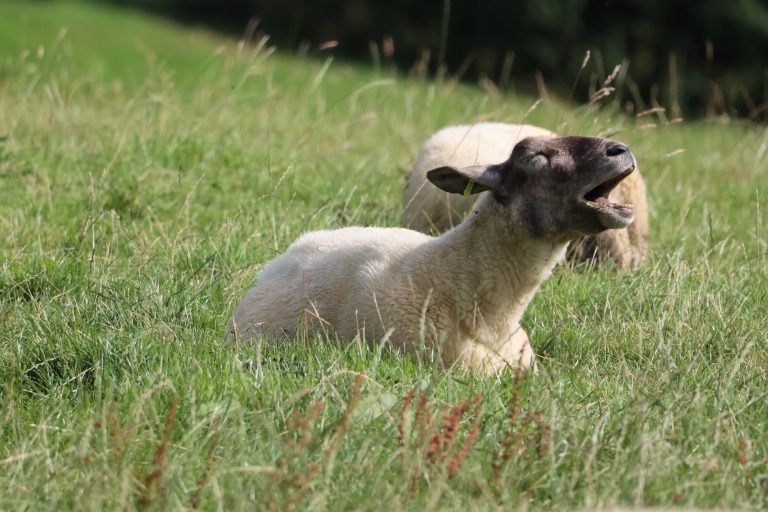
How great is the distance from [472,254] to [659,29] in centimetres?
1940

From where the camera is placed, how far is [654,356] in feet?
15.8

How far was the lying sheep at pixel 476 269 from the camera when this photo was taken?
16.4ft

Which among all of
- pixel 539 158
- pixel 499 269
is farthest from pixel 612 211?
pixel 499 269

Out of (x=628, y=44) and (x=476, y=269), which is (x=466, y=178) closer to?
(x=476, y=269)

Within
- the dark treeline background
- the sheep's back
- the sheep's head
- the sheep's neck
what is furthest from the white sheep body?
the dark treeline background

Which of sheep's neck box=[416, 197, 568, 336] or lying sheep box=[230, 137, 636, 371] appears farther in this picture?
sheep's neck box=[416, 197, 568, 336]

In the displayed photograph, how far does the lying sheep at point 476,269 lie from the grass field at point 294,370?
223 mm

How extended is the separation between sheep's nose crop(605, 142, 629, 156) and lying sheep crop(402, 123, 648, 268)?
1800mm

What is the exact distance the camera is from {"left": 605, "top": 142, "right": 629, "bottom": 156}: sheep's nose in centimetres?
495

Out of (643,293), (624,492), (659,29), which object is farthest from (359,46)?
(624,492)

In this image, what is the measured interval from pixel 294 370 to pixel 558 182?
1455 mm

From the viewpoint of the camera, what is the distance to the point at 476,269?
5.19 meters

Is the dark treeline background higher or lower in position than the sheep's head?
lower

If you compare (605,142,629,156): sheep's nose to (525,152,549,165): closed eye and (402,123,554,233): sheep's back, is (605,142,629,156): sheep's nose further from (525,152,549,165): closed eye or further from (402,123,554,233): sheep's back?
(402,123,554,233): sheep's back
